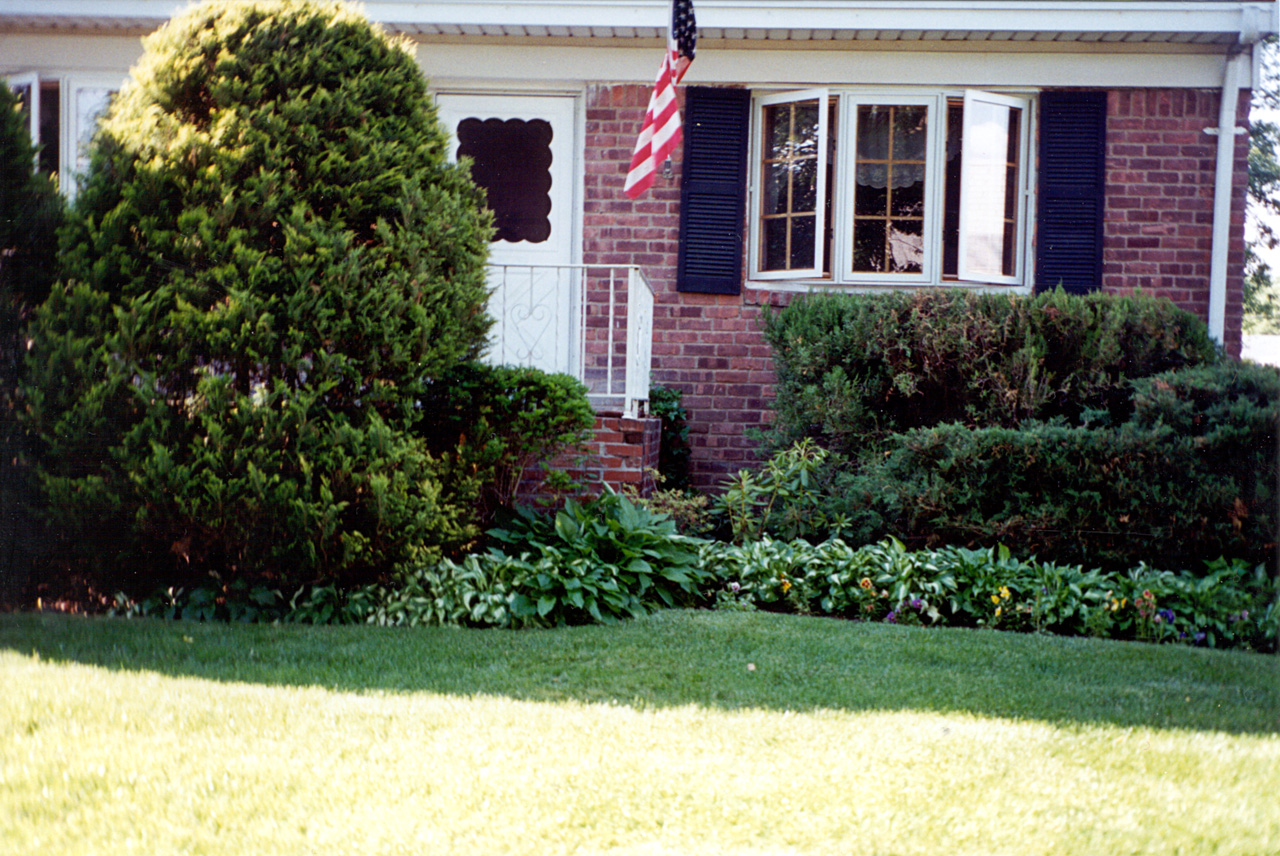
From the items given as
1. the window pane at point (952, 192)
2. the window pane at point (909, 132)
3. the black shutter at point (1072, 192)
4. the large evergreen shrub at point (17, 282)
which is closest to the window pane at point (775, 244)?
the window pane at point (909, 132)

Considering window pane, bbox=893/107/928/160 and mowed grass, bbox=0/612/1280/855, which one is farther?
window pane, bbox=893/107/928/160

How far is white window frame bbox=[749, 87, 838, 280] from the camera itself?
254 inches

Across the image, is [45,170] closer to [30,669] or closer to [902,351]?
[30,669]

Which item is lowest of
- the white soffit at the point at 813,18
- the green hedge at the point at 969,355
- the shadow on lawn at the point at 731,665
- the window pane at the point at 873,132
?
the shadow on lawn at the point at 731,665

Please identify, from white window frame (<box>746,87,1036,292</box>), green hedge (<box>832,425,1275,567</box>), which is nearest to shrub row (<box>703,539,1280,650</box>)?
green hedge (<box>832,425,1275,567</box>)

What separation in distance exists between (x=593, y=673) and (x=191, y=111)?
2.71m

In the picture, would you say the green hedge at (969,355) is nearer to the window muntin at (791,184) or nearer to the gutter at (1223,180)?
the window muntin at (791,184)

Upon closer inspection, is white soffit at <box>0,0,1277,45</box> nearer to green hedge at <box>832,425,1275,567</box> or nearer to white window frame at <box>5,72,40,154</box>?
white window frame at <box>5,72,40,154</box>

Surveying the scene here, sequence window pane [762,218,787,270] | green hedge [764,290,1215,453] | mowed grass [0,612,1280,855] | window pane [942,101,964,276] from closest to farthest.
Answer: mowed grass [0,612,1280,855]
green hedge [764,290,1215,453]
window pane [942,101,964,276]
window pane [762,218,787,270]

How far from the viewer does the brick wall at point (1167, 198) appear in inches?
253

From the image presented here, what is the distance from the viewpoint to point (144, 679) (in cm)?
291

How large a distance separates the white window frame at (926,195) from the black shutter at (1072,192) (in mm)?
126

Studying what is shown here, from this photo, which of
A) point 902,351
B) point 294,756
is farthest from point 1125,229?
point 294,756

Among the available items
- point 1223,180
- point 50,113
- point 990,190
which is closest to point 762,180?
point 990,190
